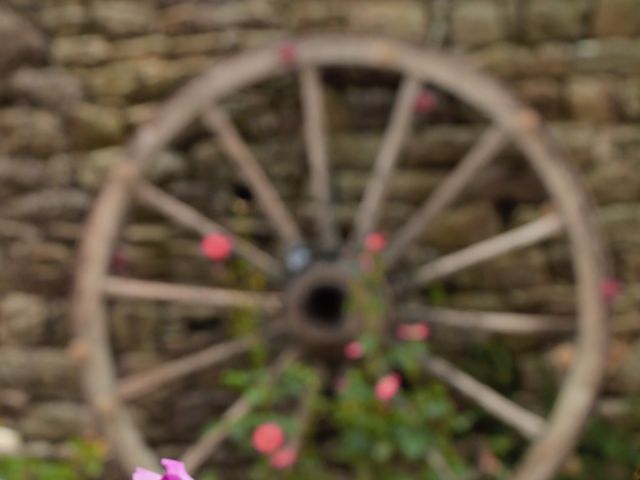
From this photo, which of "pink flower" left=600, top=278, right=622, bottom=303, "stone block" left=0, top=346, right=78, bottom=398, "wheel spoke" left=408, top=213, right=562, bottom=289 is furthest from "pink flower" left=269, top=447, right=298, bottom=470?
"pink flower" left=600, top=278, right=622, bottom=303

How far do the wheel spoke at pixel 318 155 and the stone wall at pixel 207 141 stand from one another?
0.26 metres

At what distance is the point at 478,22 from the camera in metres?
3.05

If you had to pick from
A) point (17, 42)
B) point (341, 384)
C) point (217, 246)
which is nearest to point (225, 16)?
point (17, 42)

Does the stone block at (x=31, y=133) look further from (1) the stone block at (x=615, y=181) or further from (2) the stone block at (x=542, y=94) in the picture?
(1) the stone block at (x=615, y=181)

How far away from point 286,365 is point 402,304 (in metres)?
0.39

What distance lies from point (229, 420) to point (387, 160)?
0.87 meters

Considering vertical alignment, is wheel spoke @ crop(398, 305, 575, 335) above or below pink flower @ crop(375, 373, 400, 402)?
above

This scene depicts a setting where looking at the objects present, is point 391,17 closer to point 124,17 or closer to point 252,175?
point 252,175

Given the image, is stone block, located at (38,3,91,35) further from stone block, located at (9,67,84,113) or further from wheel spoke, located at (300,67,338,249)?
wheel spoke, located at (300,67,338,249)

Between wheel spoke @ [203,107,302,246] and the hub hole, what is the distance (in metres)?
0.19

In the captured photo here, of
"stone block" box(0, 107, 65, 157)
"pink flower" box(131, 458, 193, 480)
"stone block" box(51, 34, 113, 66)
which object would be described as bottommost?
"pink flower" box(131, 458, 193, 480)

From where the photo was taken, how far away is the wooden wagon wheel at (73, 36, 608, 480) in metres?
2.71

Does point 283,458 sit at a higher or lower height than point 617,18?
lower

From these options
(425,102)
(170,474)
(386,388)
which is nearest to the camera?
(170,474)
